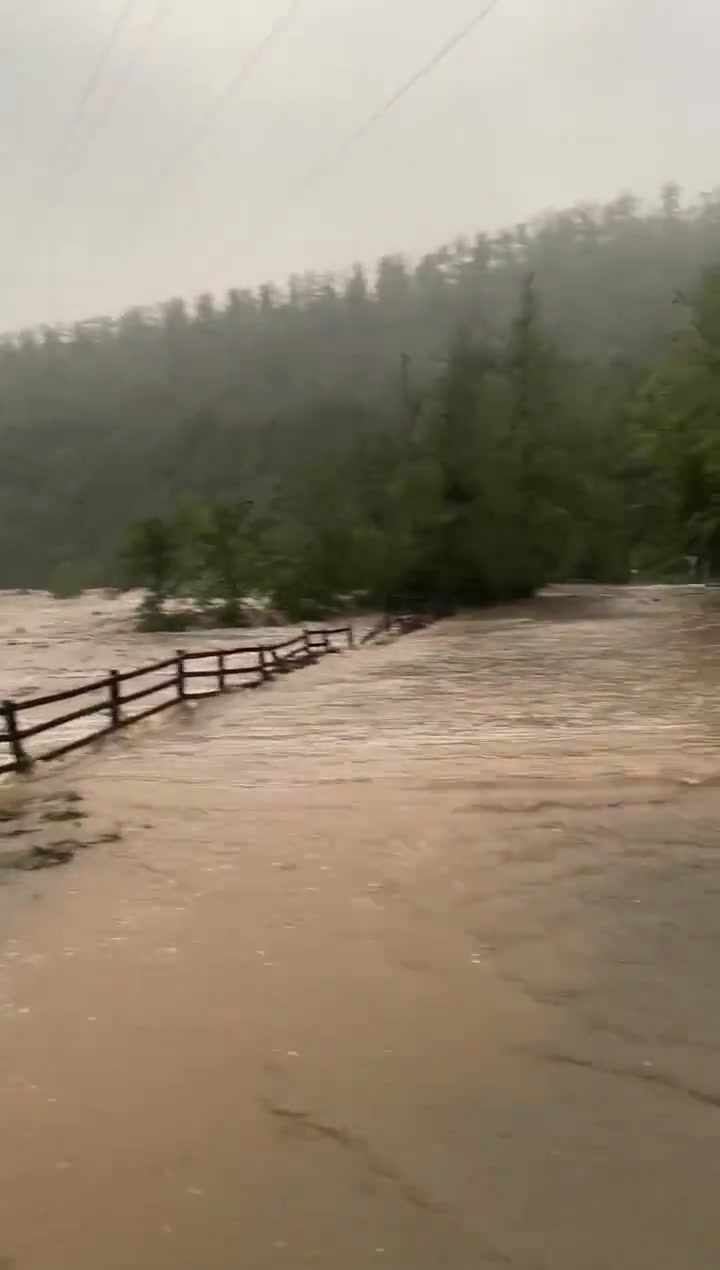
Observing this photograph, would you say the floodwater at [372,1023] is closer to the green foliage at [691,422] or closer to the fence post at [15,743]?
the fence post at [15,743]

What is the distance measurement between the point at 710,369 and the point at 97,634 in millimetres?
29134

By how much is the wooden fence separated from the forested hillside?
23.1m

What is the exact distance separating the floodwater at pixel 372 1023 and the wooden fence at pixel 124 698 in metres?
1.13

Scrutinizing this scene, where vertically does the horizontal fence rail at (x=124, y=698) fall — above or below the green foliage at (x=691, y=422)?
below

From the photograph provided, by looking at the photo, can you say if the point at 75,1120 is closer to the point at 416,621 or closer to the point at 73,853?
the point at 73,853

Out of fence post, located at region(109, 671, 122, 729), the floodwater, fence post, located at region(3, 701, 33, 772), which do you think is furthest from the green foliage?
fence post, located at region(3, 701, 33, 772)

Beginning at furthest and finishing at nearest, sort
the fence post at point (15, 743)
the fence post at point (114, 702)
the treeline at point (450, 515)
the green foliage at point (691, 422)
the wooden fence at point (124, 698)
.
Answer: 1. the treeline at point (450, 515)
2. the green foliage at point (691, 422)
3. the fence post at point (114, 702)
4. the wooden fence at point (124, 698)
5. the fence post at point (15, 743)

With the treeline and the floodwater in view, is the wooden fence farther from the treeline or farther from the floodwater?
the treeline

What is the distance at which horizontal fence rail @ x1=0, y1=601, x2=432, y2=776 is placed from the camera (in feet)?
41.4

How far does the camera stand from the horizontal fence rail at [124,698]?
12609 mm

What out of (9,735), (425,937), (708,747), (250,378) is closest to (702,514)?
(708,747)

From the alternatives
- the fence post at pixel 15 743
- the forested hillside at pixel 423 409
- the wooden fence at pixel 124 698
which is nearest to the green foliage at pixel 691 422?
the forested hillside at pixel 423 409

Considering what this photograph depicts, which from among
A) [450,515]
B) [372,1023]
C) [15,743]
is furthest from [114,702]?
[450,515]

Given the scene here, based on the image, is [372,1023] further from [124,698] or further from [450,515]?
[450,515]
